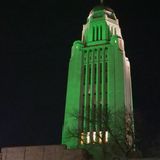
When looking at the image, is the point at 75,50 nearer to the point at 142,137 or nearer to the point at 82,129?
the point at 82,129

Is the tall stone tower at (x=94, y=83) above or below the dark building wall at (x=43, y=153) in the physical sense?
above

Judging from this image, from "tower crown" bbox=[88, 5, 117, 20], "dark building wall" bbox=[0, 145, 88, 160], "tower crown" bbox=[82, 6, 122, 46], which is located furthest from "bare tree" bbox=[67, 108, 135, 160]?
"tower crown" bbox=[88, 5, 117, 20]

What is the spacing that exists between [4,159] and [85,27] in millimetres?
53758

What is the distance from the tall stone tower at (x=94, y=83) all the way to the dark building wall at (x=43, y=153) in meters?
22.7

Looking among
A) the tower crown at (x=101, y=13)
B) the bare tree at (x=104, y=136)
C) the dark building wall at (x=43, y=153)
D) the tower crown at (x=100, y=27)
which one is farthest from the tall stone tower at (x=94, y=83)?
the dark building wall at (x=43, y=153)

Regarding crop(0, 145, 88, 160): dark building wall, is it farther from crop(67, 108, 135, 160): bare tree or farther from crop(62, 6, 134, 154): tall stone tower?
crop(62, 6, 134, 154): tall stone tower

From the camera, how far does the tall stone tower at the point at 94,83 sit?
66375 millimetres

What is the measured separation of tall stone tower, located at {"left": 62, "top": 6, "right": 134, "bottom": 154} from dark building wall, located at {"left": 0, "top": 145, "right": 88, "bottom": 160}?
22682mm

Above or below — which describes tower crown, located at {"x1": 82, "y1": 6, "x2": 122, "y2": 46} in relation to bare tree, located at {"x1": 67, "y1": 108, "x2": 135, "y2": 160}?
above

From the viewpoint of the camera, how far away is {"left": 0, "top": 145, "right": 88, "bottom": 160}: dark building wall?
3922cm

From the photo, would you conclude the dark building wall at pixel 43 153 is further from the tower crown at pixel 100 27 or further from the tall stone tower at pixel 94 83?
the tower crown at pixel 100 27

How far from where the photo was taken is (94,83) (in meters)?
74.2

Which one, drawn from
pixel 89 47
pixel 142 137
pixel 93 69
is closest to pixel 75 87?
pixel 93 69

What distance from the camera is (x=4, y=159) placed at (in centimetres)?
4006
